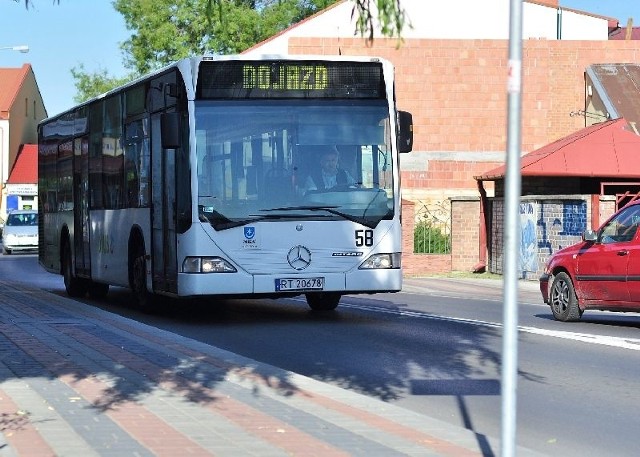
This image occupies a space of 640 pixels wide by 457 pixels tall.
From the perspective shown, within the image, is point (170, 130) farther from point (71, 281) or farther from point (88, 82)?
point (88, 82)

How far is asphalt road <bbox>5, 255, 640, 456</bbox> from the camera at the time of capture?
9914 mm

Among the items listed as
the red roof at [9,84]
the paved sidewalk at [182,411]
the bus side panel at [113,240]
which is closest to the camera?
the paved sidewalk at [182,411]

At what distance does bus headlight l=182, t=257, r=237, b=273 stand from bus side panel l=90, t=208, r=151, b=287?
1.97 meters

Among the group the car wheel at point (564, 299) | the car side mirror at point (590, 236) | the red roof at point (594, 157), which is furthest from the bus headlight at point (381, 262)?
the red roof at point (594, 157)

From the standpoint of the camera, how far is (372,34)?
8.68m

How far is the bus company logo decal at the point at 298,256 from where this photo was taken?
17.5 meters

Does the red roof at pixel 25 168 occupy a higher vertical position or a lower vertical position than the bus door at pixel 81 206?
higher

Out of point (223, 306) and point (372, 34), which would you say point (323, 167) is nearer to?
point (223, 306)

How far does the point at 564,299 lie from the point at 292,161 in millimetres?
4363

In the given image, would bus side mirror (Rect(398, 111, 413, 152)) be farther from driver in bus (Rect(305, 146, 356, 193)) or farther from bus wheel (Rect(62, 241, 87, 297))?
bus wheel (Rect(62, 241, 87, 297))

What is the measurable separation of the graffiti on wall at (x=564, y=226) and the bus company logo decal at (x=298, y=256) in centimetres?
1593

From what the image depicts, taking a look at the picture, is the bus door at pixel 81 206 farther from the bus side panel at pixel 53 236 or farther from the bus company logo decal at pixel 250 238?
the bus company logo decal at pixel 250 238

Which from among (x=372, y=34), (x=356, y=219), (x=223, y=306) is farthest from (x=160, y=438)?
(x=223, y=306)

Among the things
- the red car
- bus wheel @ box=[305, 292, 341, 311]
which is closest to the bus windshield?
the red car
